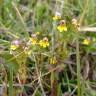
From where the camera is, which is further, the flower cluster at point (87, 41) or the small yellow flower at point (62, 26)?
the flower cluster at point (87, 41)

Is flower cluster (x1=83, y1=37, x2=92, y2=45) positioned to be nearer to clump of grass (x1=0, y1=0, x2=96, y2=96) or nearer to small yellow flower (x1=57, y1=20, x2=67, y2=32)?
clump of grass (x1=0, y1=0, x2=96, y2=96)

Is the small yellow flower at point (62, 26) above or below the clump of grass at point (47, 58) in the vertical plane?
above

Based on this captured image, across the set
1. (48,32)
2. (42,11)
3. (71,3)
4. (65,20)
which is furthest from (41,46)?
(71,3)

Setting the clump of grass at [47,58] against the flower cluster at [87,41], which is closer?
the clump of grass at [47,58]

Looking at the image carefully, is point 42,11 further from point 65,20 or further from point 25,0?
point 65,20

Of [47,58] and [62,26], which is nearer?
[62,26]

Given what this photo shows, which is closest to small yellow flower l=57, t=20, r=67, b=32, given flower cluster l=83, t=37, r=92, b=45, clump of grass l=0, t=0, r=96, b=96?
clump of grass l=0, t=0, r=96, b=96

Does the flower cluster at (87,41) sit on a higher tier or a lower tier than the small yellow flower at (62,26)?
lower

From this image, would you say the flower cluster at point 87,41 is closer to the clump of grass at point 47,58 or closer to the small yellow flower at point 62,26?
the clump of grass at point 47,58

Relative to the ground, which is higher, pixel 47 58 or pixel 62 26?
pixel 62 26

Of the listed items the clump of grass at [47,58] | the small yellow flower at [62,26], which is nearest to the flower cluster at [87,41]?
the clump of grass at [47,58]

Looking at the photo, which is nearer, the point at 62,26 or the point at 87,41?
the point at 62,26
